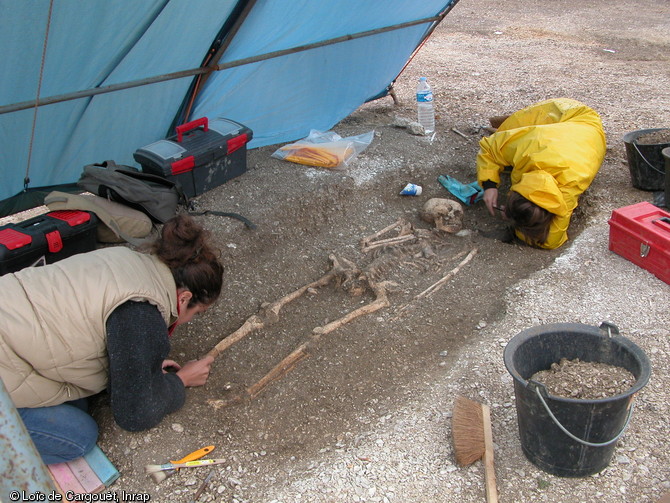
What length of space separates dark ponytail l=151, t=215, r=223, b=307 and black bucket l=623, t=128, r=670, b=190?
4.00 m

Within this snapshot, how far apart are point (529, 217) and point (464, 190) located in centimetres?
112

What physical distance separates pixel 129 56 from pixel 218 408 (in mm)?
2724

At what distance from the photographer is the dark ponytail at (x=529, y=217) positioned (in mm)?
4828

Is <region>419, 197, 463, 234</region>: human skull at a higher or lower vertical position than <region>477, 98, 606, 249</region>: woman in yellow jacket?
lower

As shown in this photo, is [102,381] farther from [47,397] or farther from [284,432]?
[284,432]

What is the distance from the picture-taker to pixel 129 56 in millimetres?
4727

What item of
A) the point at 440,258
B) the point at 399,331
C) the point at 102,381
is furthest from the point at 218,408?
the point at 440,258

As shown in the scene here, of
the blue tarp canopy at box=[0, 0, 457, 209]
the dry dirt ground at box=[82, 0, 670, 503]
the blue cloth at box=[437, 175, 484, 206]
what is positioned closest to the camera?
the dry dirt ground at box=[82, 0, 670, 503]

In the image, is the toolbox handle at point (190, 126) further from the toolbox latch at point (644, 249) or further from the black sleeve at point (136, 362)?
the toolbox latch at point (644, 249)

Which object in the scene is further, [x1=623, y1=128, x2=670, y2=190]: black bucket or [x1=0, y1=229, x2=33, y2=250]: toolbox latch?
[x1=623, y1=128, x2=670, y2=190]: black bucket

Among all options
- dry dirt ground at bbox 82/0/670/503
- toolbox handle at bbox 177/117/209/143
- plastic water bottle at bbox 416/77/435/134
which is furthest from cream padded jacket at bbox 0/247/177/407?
plastic water bottle at bbox 416/77/435/134

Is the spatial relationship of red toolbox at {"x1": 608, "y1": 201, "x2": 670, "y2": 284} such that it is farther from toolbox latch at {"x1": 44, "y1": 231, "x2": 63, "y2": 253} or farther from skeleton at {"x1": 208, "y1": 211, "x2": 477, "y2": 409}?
toolbox latch at {"x1": 44, "y1": 231, "x2": 63, "y2": 253}

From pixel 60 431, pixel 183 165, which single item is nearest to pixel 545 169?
pixel 183 165

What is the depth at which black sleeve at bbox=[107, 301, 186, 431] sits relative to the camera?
2738 millimetres
